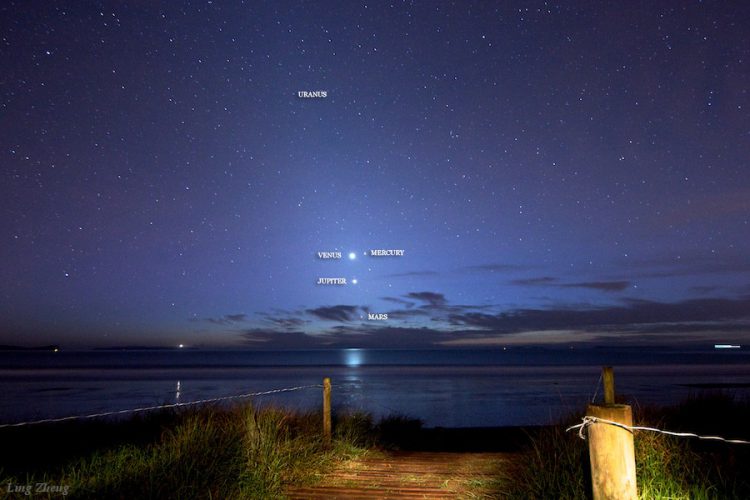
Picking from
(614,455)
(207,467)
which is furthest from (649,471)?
(207,467)

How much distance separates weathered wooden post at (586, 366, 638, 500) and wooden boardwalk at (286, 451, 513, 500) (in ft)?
8.74

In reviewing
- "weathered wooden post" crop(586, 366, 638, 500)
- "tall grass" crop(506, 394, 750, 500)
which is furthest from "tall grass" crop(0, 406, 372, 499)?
"weathered wooden post" crop(586, 366, 638, 500)

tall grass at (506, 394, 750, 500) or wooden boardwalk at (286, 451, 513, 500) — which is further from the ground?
tall grass at (506, 394, 750, 500)

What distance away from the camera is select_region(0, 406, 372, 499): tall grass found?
5.74 meters

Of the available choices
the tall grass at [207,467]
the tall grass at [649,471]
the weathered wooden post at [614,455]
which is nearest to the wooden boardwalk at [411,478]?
the tall grass at [207,467]

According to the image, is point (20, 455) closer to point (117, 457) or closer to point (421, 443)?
point (117, 457)

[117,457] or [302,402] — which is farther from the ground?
[117,457]

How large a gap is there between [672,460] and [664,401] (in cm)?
3072

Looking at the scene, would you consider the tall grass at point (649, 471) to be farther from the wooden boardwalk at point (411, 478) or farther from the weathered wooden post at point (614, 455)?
the weathered wooden post at point (614, 455)

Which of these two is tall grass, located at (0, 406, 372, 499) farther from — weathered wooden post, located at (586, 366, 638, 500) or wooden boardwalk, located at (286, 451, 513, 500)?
weathered wooden post, located at (586, 366, 638, 500)

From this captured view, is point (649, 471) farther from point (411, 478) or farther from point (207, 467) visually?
point (207, 467)

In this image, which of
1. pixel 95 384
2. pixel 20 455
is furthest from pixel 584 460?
pixel 95 384

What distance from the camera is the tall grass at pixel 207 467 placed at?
574 cm

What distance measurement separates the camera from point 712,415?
10.6 meters
